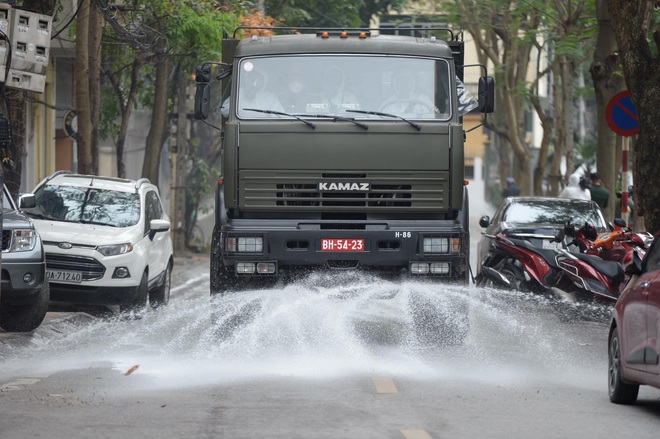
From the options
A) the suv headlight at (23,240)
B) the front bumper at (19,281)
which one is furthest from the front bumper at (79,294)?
the front bumper at (19,281)

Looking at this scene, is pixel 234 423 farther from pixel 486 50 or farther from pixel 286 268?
pixel 486 50

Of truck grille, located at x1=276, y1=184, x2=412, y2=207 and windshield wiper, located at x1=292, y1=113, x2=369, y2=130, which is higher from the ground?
windshield wiper, located at x1=292, y1=113, x2=369, y2=130

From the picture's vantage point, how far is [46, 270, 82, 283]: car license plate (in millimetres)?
15859

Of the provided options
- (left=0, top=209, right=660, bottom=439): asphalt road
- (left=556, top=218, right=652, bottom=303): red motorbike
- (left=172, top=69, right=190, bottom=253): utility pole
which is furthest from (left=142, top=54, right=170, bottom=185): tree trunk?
(left=556, top=218, right=652, bottom=303): red motorbike

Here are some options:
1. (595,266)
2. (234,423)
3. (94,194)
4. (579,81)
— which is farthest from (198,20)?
(579,81)

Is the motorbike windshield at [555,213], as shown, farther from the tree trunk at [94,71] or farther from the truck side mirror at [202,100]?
the tree trunk at [94,71]

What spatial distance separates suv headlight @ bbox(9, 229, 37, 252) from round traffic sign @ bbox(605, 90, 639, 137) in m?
9.61

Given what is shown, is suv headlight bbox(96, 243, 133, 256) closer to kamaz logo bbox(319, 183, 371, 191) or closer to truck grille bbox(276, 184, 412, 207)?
truck grille bbox(276, 184, 412, 207)

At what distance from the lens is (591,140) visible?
4456cm

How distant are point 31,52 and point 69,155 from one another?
66.1 feet

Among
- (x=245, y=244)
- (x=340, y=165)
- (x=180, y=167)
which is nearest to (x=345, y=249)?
(x=340, y=165)

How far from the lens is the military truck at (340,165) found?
13.7 metres

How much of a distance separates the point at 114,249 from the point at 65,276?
681 millimetres

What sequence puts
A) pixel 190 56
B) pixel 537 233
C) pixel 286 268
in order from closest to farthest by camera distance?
pixel 286 268 → pixel 537 233 → pixel 190 56
